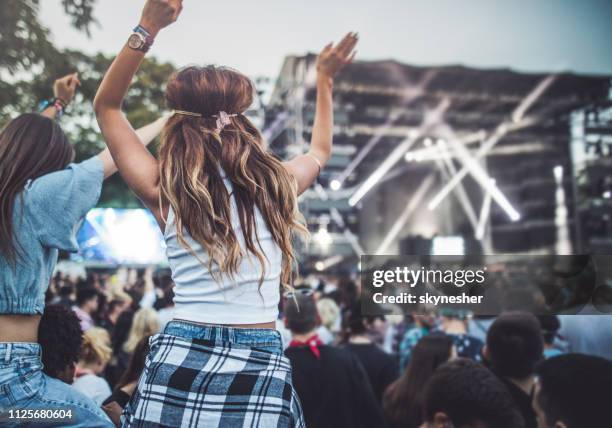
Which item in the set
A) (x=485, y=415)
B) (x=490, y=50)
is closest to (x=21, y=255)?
(x=485, y=415)

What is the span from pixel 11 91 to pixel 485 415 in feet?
8.81

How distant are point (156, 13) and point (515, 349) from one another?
7.25ft

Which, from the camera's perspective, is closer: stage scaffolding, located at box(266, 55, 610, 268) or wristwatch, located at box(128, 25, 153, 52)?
wristwatch, located at box(128, 25, 153, 52)

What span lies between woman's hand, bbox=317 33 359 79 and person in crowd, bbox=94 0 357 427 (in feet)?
1.42

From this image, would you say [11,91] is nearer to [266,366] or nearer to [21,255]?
[21,255]

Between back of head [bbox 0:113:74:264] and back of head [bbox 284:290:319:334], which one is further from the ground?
back of head [bbox 0:113:74:264]

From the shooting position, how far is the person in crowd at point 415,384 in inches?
116

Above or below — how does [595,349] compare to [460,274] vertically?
below

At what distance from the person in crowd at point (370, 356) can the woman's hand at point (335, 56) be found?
2344mm

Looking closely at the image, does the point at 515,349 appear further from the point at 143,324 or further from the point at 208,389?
the point at 143,324

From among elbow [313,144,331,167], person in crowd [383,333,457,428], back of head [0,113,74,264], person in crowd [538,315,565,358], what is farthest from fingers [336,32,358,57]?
person in crowd [538,315,565,358]

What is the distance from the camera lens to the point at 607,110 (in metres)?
15.7

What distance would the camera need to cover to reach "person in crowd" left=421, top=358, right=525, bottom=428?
1.99 meters

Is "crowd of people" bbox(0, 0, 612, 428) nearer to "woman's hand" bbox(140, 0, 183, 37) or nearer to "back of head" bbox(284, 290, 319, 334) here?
"woman's hand" bbox(140, 0, 183, 37)
